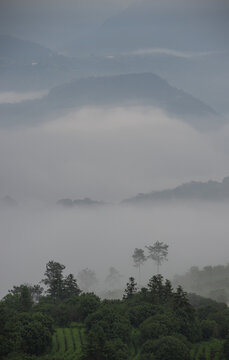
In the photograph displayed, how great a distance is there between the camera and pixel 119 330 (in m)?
61.0

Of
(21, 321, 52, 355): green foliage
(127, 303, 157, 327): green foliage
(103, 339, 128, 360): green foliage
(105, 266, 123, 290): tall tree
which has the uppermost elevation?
(105, 266, 123, 290): tall tree

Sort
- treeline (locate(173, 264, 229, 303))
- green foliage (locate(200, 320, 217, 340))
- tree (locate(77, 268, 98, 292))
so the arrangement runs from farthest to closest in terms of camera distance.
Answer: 1. tree (locate(77, 268, 98, 292))
2. treeline (locate(173, 264, 229, 303))
3. green foliage (locate(200, 320, 217, 340))

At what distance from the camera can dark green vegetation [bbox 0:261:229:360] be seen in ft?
175

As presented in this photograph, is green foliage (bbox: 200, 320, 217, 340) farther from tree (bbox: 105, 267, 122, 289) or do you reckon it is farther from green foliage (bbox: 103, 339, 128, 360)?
tree (bbox: 105, 267, 122, 289)

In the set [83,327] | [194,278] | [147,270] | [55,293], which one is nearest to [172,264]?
[147,270]

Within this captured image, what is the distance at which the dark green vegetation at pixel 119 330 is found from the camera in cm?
5334

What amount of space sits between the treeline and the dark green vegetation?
171 ft

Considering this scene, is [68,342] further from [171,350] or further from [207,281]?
[207,281]

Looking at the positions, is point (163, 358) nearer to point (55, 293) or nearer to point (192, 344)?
point (192, 344)

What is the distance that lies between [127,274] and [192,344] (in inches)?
4593

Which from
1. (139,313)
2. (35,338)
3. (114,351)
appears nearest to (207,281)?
(139,313)

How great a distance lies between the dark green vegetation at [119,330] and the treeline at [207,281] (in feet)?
171

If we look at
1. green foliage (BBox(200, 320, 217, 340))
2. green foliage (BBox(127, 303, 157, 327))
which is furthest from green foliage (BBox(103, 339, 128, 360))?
green foliage (BBox(200, 320, 217, 340))

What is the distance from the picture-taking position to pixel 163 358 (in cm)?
5406
